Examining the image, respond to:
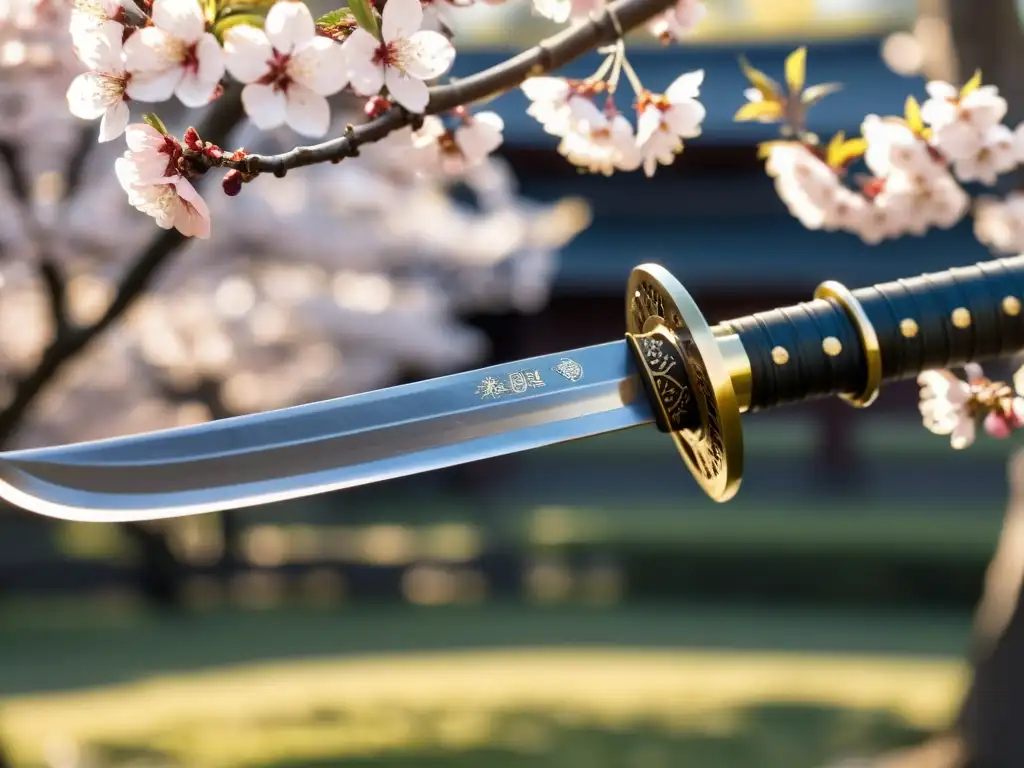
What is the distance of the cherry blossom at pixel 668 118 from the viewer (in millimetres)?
1803

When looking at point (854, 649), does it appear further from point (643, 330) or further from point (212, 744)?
point (643, 330)

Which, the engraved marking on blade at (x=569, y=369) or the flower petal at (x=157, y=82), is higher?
the flower petal at (x=157, y=82)

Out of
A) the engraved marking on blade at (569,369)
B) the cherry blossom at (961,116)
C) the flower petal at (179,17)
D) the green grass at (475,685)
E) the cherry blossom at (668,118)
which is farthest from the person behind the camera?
the green grass at (475,685)

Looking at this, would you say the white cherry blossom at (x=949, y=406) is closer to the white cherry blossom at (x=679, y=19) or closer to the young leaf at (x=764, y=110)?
the young leaf at (x=764, y=110)

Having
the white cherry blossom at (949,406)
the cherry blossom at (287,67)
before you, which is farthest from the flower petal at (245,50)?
the white cherry blossom at (949,406)

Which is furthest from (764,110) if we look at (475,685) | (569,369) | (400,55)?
(475,685)

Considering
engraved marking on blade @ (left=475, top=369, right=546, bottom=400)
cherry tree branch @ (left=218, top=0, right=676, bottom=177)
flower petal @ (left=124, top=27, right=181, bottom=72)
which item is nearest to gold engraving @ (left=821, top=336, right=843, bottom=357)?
engraved marking on blade @ (left=475, top=369, right=546, bottom=400)

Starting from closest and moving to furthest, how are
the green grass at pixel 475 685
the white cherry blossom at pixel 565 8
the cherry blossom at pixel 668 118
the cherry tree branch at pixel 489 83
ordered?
the cherry tree branch at pixel 489 83, the white cherry blossom at pixel 565 8, the cherry blossom at pixel 668 118, the green grass at pixel 475 685

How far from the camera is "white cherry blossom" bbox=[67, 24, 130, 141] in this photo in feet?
4.25

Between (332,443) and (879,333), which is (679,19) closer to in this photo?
(879,333)

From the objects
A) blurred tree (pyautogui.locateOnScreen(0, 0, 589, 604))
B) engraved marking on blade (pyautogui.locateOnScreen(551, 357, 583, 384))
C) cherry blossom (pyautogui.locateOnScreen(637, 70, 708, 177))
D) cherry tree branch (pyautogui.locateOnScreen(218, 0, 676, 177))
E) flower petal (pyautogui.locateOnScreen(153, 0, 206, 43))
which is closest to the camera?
flower petal (pyautogui.locateOnScreen(153, 0, 206, 43))

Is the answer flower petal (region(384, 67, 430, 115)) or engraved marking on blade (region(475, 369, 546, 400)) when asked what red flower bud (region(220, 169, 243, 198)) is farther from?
engraved marking on blade (region(475, 369, 546, 400))

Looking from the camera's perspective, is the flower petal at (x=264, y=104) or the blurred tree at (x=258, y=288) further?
the blurred tree at (x=258, y=288)

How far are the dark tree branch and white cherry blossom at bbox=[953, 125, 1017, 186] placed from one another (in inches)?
60.5
